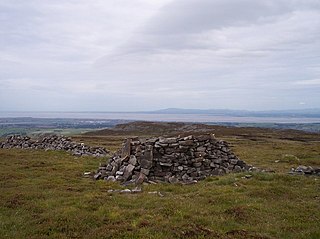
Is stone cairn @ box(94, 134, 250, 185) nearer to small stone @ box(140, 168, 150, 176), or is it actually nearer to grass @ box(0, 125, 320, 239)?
small stone @ box(140, 168, 150, 176)

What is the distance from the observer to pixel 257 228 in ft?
37.1

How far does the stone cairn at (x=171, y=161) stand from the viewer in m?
21.2

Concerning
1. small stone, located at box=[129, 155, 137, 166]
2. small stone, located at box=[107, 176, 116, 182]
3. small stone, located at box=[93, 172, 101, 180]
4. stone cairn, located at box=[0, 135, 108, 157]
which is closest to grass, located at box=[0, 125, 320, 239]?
small stone, located at box=[107, 176, 116, 182]

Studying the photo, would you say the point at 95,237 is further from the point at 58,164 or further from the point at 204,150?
the point at 58,164

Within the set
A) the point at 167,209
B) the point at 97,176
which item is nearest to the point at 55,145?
the point at 97,176

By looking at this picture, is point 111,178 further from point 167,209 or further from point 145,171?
point 167,209

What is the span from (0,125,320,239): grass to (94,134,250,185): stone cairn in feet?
5.89

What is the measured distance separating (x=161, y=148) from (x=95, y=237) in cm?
1261

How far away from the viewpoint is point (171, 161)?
2211cm

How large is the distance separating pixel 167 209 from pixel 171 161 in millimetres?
8966

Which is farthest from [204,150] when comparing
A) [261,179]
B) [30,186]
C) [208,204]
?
[30,186]

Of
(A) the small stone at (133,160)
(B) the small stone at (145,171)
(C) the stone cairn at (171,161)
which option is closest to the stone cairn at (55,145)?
(C) the stone cairn at (171,161)

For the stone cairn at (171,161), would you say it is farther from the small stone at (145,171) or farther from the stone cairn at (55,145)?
the stone cairn at (55,145)

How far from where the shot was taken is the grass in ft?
35.9
